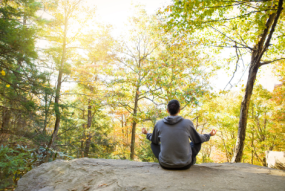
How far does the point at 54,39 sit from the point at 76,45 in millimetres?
1114

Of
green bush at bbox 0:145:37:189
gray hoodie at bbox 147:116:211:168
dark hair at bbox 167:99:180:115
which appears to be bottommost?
green bush at bbox 0:145:37:189

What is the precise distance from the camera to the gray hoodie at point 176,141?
103 inches

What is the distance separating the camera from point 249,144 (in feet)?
42.5

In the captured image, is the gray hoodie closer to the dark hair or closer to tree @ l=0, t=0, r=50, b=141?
the dark hair

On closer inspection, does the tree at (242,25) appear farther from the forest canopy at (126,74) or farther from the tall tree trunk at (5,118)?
the tall tree trunk at (5,118)

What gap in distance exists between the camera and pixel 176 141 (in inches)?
103

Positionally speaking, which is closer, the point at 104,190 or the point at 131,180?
the point at 104,190

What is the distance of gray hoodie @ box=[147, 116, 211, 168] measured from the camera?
2605 millimetres

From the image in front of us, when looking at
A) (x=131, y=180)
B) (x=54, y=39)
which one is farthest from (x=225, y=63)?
(x=54, y=39)

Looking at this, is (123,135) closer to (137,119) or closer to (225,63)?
(137,119)

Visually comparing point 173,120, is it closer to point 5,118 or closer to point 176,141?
point 176,141

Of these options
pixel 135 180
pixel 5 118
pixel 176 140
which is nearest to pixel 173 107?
pixel 176 140

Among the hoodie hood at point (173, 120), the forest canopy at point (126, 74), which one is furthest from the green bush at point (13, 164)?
the hoodie hood at point (173, 120)

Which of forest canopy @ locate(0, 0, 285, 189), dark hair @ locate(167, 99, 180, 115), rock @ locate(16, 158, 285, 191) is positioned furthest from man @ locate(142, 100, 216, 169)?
forest canopy @ locate(0, 0, 285, 189)
